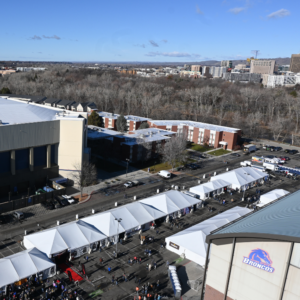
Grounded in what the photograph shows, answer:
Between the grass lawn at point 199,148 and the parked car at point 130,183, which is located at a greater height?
the grass lawn at point 199,148

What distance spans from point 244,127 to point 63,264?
6212 cm

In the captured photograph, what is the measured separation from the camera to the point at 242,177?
130ft

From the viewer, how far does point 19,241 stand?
23.9 metres

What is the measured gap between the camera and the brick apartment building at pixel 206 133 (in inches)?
2323

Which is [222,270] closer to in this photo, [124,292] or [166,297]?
[166,297]

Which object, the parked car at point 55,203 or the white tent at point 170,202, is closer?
the white tent at point 170,202

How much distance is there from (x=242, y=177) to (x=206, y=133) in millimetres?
22039

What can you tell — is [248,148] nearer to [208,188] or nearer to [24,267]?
[208,188]

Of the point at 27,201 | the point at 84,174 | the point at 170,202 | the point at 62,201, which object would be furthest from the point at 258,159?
the point at 27,201

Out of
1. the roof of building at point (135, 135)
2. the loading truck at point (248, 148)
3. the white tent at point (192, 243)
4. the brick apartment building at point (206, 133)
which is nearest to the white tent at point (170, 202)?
the white tent at point (192, 243)

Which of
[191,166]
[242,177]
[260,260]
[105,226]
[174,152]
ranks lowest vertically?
[191,166]

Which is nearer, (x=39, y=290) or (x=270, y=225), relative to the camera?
(x=270, y=225)

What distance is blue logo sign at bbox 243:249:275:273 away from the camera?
14.0 meters

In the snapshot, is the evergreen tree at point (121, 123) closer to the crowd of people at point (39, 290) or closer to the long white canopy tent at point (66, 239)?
the long white canopy tent at point (66, 239)
